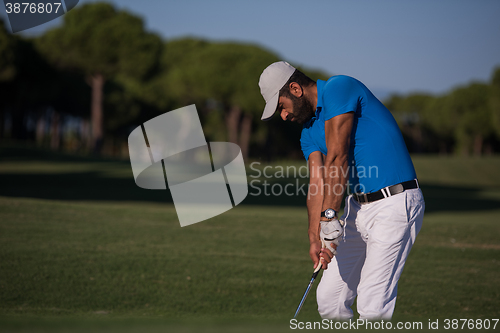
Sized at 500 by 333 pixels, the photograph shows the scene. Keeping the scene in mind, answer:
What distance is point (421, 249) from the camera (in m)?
8.93

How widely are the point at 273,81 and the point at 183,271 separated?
4.11m

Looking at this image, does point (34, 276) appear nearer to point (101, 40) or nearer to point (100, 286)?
point (100, 286)

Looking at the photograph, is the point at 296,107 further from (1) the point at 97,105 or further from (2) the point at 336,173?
(1) the point at 97,105

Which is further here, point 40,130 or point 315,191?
point 40,130

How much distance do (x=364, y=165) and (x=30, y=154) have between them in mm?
31405

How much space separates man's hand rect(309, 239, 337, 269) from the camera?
3.54m

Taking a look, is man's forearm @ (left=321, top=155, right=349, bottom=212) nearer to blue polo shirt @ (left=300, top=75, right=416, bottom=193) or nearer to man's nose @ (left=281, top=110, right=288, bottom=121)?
blue polo shirt @ (left=300, top=75, right=416, bottom=193)

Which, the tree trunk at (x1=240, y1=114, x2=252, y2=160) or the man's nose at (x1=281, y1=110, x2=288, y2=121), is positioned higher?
the man's nose at (x1=281, y1=110, x2=288, y2=121)

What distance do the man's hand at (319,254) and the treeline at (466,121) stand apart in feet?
181

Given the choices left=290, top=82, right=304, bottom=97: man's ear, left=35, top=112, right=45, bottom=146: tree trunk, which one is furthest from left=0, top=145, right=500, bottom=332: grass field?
left=35, top=112, right=45, bottom=146: tree trunk

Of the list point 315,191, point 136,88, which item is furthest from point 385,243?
point 136,88

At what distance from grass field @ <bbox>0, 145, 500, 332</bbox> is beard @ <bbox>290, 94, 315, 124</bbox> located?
4.57 ft

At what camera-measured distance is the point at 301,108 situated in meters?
3.57

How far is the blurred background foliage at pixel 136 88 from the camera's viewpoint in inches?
1560
